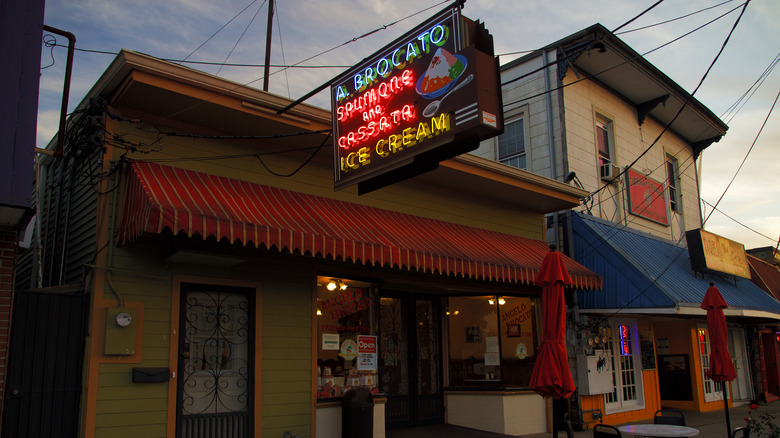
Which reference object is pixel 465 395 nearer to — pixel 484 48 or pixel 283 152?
pixel 283 152

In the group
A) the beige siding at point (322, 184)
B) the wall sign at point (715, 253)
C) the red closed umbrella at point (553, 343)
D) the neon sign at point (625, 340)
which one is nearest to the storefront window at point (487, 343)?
the beige siding at point (322, 184)

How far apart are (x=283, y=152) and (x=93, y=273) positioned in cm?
313

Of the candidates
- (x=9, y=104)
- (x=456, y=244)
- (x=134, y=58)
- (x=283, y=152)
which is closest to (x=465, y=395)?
(x=456, y=244)

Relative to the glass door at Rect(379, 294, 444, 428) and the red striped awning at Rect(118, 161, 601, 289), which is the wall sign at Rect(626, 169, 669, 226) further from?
the glass door at Rect(379, 294, 444, 428)

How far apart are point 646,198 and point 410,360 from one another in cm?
924

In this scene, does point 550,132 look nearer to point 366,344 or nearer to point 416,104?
point 366,344

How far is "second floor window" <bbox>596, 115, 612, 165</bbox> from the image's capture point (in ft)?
53.2

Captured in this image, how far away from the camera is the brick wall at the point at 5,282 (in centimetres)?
585

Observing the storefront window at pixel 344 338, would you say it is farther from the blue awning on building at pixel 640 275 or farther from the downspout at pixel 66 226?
the blue awning on building at pixel 640 275

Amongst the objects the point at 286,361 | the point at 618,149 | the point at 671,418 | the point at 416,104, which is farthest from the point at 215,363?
the point at 618,149

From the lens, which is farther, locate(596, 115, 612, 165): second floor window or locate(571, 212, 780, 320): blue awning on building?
locate(596, 115, 612, 165): second floor window

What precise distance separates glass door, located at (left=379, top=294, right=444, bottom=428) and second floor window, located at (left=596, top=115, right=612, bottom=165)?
6828 millimetres

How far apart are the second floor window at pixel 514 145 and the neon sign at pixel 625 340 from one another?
4.53m

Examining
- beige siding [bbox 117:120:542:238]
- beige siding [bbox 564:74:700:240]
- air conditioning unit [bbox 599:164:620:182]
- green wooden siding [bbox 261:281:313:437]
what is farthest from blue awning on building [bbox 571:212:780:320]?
green wooden siding [bbox 261:281:313:437]
